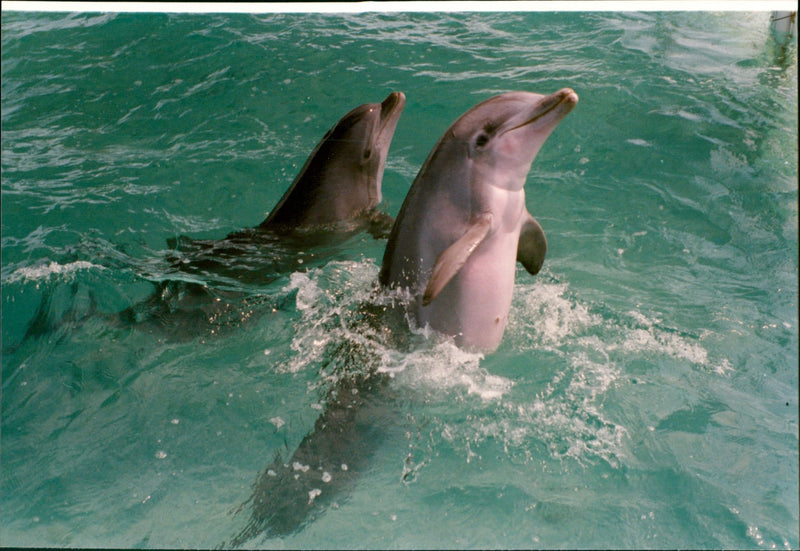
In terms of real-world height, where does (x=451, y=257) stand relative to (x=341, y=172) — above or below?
above

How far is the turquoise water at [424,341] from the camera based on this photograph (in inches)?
157

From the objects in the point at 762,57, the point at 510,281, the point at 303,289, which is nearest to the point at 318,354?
→ the point at 303,289

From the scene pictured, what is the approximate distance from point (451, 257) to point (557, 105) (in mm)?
1116

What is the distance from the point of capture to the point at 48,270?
19.1ft

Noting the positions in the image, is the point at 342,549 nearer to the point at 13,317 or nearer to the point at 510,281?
the point at 510,281

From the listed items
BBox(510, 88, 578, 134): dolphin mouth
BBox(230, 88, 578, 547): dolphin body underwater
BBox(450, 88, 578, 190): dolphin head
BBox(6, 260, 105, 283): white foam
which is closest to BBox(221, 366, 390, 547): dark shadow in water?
BBox(230, 88, 578, 547): dolphin body underwater

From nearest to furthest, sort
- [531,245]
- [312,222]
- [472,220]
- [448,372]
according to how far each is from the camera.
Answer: [472,220] → [448,372] → [531,245] → [312,222]

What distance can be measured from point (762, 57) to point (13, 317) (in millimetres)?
10430

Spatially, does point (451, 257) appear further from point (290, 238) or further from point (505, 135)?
point (290, 238)

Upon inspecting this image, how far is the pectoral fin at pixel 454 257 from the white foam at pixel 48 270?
10.7 feet

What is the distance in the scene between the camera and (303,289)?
5625mm

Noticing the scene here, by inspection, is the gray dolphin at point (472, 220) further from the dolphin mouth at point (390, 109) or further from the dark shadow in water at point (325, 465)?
the dolphin mouth at point (390, 109)

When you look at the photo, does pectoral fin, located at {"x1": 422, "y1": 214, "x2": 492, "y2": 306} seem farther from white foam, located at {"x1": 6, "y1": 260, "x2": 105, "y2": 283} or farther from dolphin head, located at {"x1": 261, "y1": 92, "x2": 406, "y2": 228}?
white foam, located at {"x1": 6, "y1": 260, "x2": 105, "y2": 283}

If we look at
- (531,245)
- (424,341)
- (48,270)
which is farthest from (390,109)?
(48,270)
